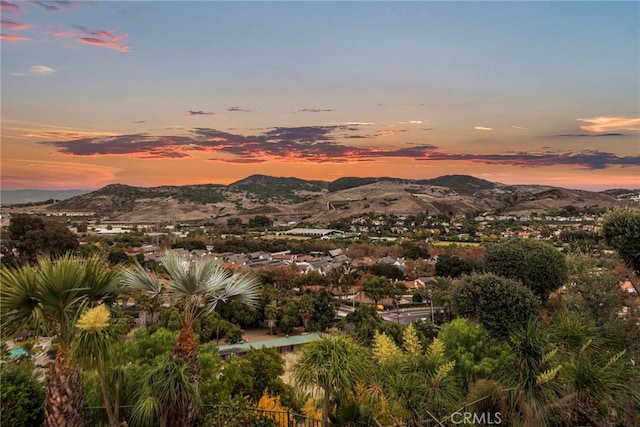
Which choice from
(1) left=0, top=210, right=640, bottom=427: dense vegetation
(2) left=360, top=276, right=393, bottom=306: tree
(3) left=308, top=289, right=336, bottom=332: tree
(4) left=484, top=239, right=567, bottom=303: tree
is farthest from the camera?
(2) left=360, top=276, right=393, bottom=306: tree

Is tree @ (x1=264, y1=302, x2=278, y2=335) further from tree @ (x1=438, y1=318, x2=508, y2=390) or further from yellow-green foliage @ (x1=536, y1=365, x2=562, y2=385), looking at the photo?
yellow-green foliage @ (x1=536, y1=365, x2=562, y2=385)

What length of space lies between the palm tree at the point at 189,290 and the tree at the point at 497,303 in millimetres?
10297

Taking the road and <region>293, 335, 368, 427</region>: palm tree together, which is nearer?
<region>293, 335, 368, 427</region>: palm tree

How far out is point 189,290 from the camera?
6574 millimetres

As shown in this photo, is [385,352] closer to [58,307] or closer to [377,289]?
[58,307]

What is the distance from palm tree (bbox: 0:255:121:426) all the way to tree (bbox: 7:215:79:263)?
32.7 m

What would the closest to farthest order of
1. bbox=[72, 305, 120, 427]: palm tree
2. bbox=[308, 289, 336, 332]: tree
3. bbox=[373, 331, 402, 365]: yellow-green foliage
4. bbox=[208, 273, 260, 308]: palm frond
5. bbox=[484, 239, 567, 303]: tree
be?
1. bbox=[72, 305, 120, 427]: palm tree
2. bbox=[208, 273, 260, 308]: palm frond
3. bbox=[373, 331, 402, 365]: yellow-green foliage
4. bbox=[484, 239, 567, 303]: tree
5. bbox=[308, 289, 336, 332]: tree

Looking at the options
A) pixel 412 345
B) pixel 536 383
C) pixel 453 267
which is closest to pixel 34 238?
pixel 412 345

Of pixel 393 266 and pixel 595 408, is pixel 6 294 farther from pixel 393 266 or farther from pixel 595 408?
pixel 393 266

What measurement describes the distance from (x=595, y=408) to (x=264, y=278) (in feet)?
130

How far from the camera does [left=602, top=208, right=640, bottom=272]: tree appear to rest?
36.1 feet

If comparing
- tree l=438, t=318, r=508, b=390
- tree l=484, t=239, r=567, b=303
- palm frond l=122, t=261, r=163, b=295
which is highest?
palm frond l=122, t=261, r=163, b=295

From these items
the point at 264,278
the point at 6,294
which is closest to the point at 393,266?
the point at 264,278

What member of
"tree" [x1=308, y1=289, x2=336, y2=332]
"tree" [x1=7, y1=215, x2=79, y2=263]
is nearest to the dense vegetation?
"tree" [x1=308, y1=289, x2=336, y2=332]
